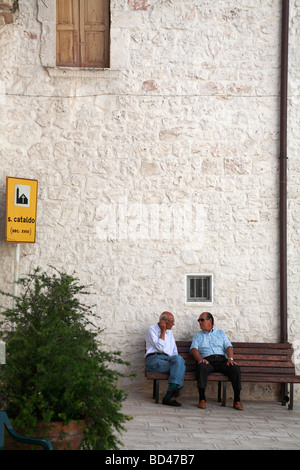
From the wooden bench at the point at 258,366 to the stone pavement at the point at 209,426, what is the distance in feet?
0.78

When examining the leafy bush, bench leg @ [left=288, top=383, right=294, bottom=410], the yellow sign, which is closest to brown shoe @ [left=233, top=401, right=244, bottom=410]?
bench leg @ [left=288, top=383, right=294, bottom=410]

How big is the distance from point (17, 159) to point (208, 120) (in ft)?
8.02

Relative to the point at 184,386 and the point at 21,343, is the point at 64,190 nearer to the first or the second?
the point at 184,386

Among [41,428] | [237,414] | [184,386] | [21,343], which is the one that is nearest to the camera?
[41,428]

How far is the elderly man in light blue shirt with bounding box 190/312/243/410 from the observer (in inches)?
280

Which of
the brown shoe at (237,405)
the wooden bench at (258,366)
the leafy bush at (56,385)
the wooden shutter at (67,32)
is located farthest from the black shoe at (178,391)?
the wooden shutter at (67,32)

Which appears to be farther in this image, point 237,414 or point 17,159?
point 17,159

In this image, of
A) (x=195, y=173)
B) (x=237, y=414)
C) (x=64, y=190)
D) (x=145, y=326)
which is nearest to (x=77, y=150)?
(x=64, y=190)

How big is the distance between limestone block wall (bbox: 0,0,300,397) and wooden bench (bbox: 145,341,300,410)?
0.23m

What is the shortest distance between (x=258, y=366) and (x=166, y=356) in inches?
43.3

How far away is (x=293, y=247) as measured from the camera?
7.93m

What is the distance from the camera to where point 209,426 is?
19.9 feet
